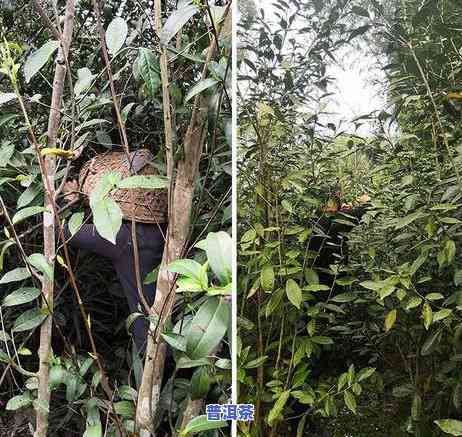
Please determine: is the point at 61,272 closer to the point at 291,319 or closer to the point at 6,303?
the point at 6,303

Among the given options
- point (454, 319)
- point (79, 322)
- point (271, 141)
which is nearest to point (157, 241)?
point (271, 141)

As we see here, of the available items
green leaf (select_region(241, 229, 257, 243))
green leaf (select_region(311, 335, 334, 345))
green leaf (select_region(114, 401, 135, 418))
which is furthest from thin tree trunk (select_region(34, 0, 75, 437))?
green leaf (select_region(311, 335, 334, 345))

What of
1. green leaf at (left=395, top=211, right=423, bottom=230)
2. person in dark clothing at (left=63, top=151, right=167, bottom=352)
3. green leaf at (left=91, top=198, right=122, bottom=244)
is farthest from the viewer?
person in dark clothing at (left=63, top=151, right=167, bottom=352)

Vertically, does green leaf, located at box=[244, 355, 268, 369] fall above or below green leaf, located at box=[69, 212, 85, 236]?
below

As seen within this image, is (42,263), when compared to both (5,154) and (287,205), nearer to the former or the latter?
(5,154)

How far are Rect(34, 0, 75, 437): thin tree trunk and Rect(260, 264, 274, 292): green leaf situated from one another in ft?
1.27

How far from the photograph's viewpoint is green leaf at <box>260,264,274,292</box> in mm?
1024

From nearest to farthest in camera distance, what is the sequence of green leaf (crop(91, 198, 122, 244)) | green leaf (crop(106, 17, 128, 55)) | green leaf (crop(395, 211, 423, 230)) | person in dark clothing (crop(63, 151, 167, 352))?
green leaf (crop(91, 198, 122, 244)) < green leaf (crop(395, 211, 423, 230)) < green leaf (crop(106, 17, 128, 55)) < person in dark clothing (crop(63, 151, 167, 352))

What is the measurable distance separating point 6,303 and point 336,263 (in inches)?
24.5

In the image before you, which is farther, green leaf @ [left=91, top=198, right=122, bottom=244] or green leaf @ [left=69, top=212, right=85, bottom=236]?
green leaf @ [left=69, top=212, right=85, bottom=236]

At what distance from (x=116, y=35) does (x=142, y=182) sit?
32 centimetres

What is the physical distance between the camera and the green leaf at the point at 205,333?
34.3 inches

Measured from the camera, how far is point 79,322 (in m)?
1.47

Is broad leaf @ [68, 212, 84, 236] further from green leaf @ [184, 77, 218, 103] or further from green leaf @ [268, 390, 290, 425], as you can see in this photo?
green leaf @ [268, 390, 290, 425]
